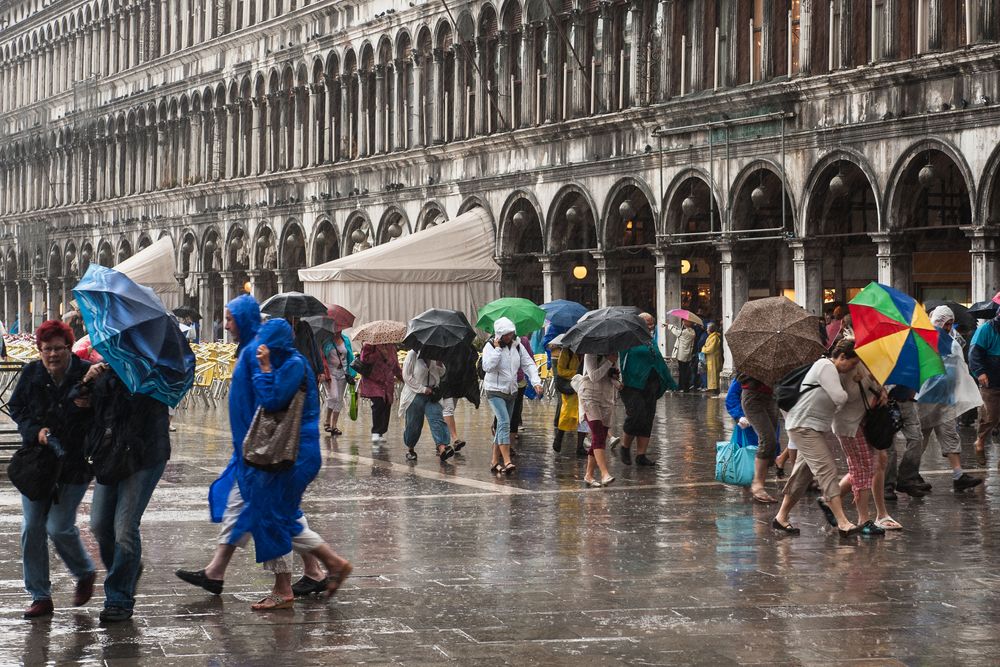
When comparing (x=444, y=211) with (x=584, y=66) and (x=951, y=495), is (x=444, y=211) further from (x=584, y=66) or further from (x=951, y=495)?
(x=951, y=495)

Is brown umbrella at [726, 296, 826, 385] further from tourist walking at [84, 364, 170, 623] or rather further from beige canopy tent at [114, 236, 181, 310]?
beige canopy tent at [114, 236, 181, 310]

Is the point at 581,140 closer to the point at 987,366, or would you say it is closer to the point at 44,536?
the point at 987,366

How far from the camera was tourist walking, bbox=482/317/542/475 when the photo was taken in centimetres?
1677

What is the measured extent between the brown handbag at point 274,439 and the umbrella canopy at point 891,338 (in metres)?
4.92

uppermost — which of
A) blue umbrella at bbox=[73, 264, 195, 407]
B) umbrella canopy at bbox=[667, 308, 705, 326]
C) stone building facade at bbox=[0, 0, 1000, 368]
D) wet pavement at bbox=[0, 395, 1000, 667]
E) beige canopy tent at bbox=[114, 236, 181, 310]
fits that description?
stone building facade at bbox=[0, 0, 1000, 368]

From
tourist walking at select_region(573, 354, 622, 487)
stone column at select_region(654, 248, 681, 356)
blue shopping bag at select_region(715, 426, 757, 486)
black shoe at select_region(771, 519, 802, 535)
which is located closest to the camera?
black shoe at select_region(771, 519, 802, 535)

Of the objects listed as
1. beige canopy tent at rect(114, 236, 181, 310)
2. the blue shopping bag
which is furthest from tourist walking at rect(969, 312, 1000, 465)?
beige canopy tent at rect(114, 236, 181, 310)

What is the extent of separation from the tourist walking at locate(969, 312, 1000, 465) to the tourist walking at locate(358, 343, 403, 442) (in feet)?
21.0

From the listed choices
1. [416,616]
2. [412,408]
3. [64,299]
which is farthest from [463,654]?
[64,299]

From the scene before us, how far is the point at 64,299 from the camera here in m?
Answer: 67.1

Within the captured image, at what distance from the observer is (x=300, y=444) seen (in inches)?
369

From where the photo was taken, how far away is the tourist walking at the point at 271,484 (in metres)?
9.23

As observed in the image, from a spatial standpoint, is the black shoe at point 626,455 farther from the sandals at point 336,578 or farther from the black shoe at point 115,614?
the black shoe at point 115,614

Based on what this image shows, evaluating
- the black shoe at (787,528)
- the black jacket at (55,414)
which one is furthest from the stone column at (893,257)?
the black jacket at (55,414)
